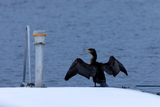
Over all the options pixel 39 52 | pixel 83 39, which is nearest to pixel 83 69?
pixel 39 52

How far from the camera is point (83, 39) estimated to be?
38.0 meters

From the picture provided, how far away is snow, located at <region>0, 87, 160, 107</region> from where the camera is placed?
5.54 meters

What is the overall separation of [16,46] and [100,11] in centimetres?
3816

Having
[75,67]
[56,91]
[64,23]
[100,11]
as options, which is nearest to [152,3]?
[100,11]

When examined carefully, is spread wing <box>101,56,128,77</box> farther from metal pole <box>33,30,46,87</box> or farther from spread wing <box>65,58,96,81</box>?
metal pole <box>33,30,46,87</box>

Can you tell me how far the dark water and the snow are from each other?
13.1 meters

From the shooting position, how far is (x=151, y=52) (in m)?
29.3

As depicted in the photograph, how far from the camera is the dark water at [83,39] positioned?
71.4 feet

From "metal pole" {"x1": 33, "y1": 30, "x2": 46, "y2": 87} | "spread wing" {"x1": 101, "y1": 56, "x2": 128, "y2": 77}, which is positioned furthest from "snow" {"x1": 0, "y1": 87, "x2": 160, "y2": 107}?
"spread wing" {"x1": 101, "y1": 56, "x2": 128, "y2": 77}

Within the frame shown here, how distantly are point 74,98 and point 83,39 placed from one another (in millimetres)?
32282

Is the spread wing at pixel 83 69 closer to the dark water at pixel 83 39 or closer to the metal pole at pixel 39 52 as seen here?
the metal pole at pixel 39 52

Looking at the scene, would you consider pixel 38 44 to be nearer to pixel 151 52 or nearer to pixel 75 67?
pixel 75 67

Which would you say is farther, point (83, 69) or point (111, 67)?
point (111, 67)

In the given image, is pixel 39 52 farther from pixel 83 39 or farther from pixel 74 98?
pixel 83 39
